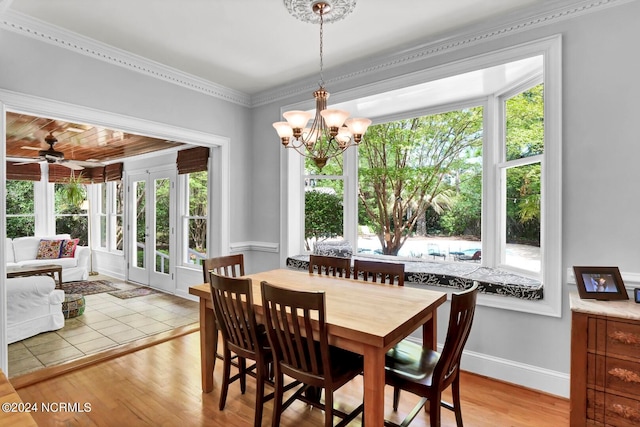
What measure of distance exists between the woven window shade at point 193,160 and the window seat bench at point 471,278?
9.24ft

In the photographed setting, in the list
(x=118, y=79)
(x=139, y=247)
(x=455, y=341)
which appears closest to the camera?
(x=455, y=341)

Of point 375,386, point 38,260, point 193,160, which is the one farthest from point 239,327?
point 38,260

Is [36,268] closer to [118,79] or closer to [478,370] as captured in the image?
[118,79]

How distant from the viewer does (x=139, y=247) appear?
5.96 meters

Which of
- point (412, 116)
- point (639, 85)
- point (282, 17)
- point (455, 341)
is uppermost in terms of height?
point (282, 17)

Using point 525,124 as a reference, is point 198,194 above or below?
below

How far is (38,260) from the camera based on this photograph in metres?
6.09

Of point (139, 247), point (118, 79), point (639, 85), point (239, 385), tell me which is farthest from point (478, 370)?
point (139, 247)

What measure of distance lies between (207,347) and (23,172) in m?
6.74

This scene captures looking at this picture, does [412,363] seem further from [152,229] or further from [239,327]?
[152,229]

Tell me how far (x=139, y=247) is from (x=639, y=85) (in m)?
6.58

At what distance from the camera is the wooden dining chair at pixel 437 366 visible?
5.30 feet

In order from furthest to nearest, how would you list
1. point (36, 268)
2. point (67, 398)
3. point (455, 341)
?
point (36, 268) → point (67, 398) → point (455, 341)

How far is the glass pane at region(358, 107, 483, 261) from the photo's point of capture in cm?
333
